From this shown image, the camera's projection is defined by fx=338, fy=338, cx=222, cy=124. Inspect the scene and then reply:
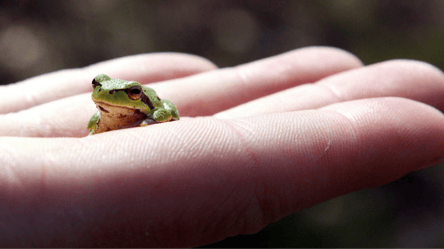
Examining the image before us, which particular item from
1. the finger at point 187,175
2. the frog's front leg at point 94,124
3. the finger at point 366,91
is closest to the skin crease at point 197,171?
the finger at point 187,175

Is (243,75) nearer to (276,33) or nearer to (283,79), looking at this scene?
(283,79)

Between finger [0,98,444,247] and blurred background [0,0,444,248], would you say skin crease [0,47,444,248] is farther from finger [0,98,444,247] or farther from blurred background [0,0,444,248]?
blurred background [0,0,444,248]

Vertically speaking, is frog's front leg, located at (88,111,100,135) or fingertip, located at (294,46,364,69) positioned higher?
fingertip, located at (294,46,364,69)

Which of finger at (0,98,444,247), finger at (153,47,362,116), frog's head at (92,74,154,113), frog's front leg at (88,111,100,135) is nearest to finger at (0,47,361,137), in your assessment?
finger at (153,47,362,116)

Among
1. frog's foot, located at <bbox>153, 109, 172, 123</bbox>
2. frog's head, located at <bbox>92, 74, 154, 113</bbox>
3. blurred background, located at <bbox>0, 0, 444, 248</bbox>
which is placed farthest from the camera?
blurred background, located at <bbox>0, 0, 444, 248</bbox>

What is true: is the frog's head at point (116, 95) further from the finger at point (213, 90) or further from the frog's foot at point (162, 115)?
the finger at point (213, 90)

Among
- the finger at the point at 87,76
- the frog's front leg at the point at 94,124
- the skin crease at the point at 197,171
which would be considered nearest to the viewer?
the skin crease at the point at 197,171

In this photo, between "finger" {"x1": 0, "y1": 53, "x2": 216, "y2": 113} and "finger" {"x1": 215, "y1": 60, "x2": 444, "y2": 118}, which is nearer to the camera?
"finger" {"x1": 215, "y1": 60, "x2": 444, "y2": 118}
